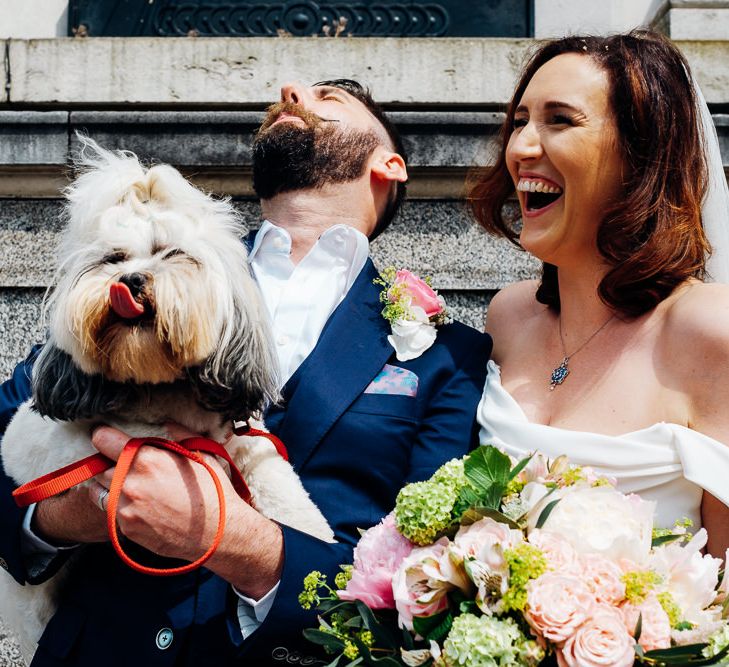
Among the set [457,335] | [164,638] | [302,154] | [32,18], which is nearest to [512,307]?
[457,335]

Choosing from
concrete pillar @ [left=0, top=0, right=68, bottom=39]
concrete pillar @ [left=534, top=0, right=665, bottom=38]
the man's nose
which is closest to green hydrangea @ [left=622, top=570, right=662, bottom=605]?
the man's nose

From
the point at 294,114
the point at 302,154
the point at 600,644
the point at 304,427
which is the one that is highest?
the point at 294,114

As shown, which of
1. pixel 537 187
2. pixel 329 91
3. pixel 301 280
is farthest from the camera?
pixel 329 91

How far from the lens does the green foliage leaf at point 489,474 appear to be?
6.15 feet

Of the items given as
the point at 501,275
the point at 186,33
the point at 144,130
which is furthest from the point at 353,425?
the point at 186,33

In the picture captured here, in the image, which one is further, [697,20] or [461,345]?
[697,20]

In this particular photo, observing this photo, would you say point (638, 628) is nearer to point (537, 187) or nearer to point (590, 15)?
point (537, 187)

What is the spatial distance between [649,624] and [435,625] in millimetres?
409

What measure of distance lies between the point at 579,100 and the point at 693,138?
36cm

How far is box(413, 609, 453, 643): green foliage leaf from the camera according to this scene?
179cm

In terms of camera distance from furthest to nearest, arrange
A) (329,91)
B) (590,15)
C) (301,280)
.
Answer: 1. (590,15)
2. (329,91)
3. (301,280)

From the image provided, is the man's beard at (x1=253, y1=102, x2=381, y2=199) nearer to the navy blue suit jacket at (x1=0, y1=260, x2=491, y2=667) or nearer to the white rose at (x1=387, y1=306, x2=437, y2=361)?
the navy blue suit jacket at (x1=0, y1=260, x2=491, y2=667)

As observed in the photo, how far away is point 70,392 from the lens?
2.28 meters

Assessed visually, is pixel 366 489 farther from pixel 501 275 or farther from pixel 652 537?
pixel 501 275
